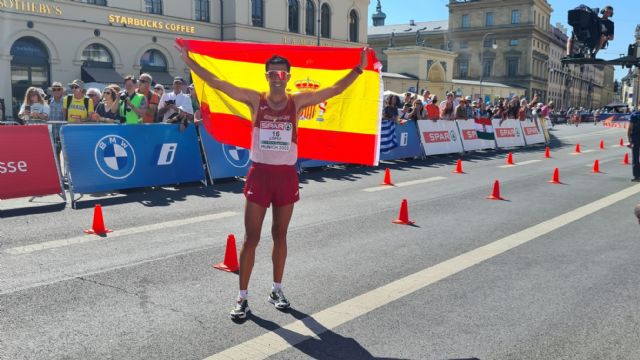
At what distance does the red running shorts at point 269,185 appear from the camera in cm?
477

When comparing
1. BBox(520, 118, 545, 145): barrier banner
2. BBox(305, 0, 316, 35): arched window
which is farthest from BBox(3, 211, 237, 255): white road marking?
BBox(305, 0, 316, 35): arched window

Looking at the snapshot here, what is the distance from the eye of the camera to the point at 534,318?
4.89 metres

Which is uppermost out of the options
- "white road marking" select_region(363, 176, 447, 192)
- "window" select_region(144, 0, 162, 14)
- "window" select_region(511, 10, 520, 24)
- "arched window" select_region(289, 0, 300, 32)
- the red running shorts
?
"window" select_region(511, 10, 520, 24)

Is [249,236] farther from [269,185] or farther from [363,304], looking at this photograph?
[363,304]

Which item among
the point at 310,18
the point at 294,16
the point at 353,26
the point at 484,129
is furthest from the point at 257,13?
the point at 484,129

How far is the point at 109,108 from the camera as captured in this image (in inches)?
478

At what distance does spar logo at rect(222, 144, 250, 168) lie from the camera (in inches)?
499

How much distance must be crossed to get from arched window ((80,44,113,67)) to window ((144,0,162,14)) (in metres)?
4.31

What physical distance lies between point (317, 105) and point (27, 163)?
6.04 metres

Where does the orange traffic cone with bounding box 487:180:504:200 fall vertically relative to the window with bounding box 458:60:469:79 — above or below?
below

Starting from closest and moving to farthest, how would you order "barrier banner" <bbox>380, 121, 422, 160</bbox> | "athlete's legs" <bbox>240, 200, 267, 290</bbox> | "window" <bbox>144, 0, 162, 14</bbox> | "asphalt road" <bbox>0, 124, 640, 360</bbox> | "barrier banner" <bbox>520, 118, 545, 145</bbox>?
1. "asphalt road" <bbox>0, 124, 640, 360</bbox>
2. "athlete's legs" <bbox>240, 200, 267, 290</bbox>
3. "barrier banner" <bbox>380, 121, 422, 160</bbox>
4. "barrier banner" <bbox>520, 118, 545, 145</bbox>
5. "window" <bbox>144, 0, 162, 14</bbox>

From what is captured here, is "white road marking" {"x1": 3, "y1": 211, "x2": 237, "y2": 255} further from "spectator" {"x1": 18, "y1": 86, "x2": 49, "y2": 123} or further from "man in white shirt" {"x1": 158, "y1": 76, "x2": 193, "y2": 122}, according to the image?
"spectator" {"x1": 18, "y1": 86, "x2": 49, "y2": 123}

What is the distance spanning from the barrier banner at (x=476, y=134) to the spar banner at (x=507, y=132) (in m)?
0.62

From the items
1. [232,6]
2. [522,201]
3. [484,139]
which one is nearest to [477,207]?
[522,201]
